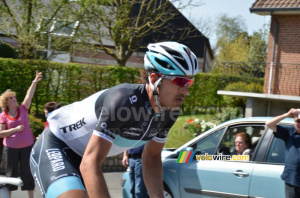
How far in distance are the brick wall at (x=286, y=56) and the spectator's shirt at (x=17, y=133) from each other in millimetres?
13398

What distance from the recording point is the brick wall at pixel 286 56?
18450mm

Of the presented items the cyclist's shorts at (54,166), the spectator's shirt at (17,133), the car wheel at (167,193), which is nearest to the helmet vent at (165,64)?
the cyclist's shorts at (54,166)

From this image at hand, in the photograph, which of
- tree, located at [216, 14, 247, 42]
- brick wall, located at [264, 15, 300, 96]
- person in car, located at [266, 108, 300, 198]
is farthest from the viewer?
tree, located at [216, 14, 247, 42]

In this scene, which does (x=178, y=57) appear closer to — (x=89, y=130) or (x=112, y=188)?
(x=89, y=130)

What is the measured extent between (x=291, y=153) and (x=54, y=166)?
3363mm

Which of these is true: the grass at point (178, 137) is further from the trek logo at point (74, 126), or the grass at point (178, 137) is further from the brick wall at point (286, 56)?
the trek logo at point (74, 126)

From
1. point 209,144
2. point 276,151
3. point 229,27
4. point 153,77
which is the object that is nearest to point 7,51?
point 209,144

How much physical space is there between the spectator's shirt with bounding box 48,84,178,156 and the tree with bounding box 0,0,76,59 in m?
12.9

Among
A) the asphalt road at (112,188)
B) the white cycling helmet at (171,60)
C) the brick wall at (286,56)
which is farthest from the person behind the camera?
the brick wall at (286,56)

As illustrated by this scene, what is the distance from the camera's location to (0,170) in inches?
400

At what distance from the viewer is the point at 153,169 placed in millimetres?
3305

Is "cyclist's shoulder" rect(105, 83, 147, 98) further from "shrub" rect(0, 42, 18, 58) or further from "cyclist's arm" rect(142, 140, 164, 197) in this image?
"shrub" rect(0, 42, 18, 58)

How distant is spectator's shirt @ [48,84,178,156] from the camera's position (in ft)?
8.87

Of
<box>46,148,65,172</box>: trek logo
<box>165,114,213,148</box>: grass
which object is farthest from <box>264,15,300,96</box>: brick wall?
<box>46,148,65,172</box>: trek logo
